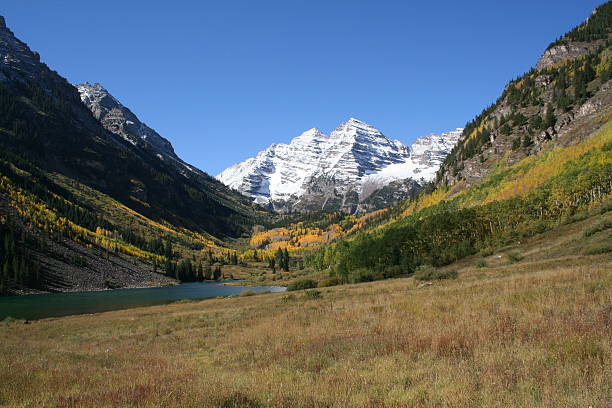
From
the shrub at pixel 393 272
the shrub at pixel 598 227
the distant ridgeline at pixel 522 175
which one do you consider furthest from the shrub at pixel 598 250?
the shrub at pixel 393 272

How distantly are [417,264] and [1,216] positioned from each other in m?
151

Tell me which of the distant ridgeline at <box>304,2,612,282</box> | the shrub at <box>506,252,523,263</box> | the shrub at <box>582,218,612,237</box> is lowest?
the shrub at <box>506,252,523,263</box>

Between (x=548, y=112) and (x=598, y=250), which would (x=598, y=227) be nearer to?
(x=598, y=250)

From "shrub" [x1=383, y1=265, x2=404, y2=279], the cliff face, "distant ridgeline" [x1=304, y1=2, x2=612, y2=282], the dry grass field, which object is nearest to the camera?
the dry grass field

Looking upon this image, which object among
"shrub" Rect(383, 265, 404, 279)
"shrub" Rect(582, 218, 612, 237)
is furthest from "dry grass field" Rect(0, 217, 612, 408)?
"shrub" Rect(383, 265, 404, 279)

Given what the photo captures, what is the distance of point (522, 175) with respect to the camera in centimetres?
11256

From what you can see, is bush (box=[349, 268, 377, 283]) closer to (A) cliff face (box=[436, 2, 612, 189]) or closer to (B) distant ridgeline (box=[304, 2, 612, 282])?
(B) distant ridgeline (box=[304, 2, 612, 282])

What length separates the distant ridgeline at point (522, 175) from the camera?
73.5 metres

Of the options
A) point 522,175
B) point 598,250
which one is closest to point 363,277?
point 598,250

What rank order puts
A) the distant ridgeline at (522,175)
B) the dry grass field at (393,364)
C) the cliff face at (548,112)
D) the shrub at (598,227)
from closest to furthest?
the dry grass field at (393,364)
the shrub at (598,227)
the distant ridgeline at (522,175)
the cliff face at (548,112)

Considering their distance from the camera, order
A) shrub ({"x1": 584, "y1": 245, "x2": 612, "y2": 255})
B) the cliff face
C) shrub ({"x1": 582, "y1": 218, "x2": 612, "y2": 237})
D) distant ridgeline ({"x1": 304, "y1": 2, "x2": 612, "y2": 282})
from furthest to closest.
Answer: the cliff face
distant ridgeline ({"x1": 304, "y1": 2, "x2": 612, "y2": 282})
shrub ({"x1": 582, "y1": 218, "x2": 612, "y2": 237})
shrub ({"x1": 584, "y1": 245, "x2": 612, "y2": 255})

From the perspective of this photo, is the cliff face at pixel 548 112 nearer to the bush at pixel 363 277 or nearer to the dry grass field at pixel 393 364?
the bush at pixel 363 277

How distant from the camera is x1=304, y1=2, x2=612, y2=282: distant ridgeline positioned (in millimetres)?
73500

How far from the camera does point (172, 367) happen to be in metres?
12.6
